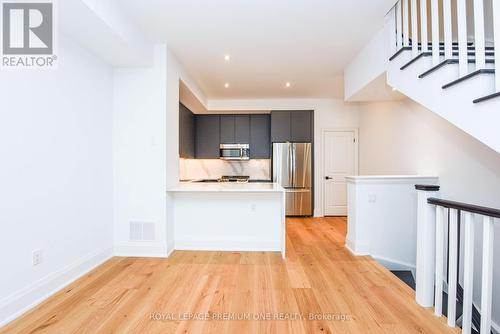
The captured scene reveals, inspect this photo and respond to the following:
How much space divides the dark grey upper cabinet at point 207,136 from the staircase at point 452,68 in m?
3.99

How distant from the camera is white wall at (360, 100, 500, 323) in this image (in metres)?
2.74

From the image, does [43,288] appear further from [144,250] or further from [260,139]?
[260,139]

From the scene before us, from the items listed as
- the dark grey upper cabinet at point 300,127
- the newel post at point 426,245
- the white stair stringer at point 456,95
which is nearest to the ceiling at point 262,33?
the white stair stringer at point 456,95

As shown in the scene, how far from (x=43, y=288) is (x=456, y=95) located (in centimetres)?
362

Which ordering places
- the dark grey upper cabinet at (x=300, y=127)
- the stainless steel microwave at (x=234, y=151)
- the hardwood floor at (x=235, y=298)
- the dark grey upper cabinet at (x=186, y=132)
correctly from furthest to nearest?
the stainless steel microwave at (x=234, y=151), the dark grey upper cabinet at (x=300, y=127), the dark grey upper cabinet at (x=186, y=132), the hardwood floor at (x=235, y=298)

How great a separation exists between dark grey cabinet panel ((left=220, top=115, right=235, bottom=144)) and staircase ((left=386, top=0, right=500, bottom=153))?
12.4 ft

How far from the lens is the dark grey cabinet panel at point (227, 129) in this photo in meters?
6.19

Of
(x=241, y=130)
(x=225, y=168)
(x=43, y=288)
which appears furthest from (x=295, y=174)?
(x=43, y=288)

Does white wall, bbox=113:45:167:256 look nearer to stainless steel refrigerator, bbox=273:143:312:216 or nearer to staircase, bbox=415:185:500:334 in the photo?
staircase, bbox=415:185:500:334

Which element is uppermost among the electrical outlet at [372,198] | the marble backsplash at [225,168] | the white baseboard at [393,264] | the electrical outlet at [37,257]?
the marble backsplash at [225,168]

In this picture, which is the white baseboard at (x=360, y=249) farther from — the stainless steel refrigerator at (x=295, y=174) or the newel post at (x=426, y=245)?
the stainless steel refrigerator at (x=295, y=174)

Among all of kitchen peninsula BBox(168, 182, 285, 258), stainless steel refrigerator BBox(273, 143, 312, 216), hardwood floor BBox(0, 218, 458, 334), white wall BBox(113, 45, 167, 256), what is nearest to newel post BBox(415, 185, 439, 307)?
hardwood floor BBox(0, 218, 458, 334)

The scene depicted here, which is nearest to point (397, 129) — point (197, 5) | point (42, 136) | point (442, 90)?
point (442, 90)

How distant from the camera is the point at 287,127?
19.4 ft
